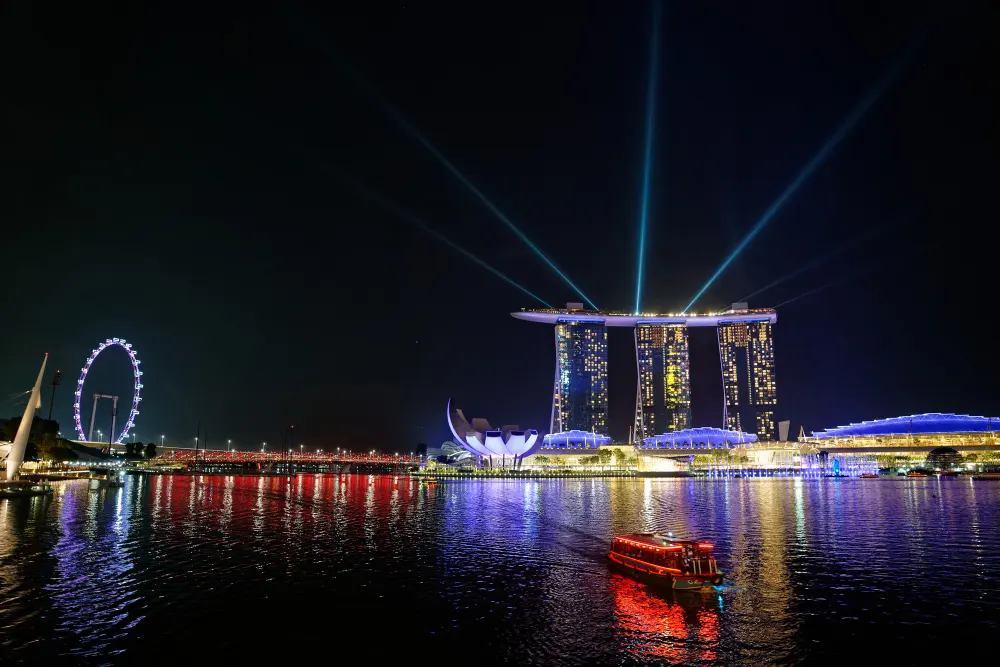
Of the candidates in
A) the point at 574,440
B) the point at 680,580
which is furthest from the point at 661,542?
the point at 574,440

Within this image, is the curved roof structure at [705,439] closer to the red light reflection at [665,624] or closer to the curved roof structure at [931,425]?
the curved roof structure at [931,425]

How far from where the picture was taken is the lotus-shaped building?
454 ft

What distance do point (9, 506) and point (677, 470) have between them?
5015 inches

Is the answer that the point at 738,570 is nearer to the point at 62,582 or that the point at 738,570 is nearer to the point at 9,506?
the point at 62,582

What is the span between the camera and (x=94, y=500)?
60.5m

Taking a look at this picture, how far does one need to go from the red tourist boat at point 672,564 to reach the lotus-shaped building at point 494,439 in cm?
11132

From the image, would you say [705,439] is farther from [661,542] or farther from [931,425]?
[661,542]

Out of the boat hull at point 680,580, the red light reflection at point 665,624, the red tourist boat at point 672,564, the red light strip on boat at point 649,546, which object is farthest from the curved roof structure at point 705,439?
the red light reflection at point 665,624

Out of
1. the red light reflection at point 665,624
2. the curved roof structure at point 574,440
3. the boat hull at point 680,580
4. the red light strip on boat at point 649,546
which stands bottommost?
the red light reflection at point 665,624

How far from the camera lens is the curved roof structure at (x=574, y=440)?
182 m

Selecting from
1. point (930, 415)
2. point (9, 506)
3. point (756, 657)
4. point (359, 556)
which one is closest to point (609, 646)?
point (756, 657)

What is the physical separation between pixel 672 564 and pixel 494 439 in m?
115

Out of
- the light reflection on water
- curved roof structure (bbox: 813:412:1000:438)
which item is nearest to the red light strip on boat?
the light reflection on water

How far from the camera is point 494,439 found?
139 meters
